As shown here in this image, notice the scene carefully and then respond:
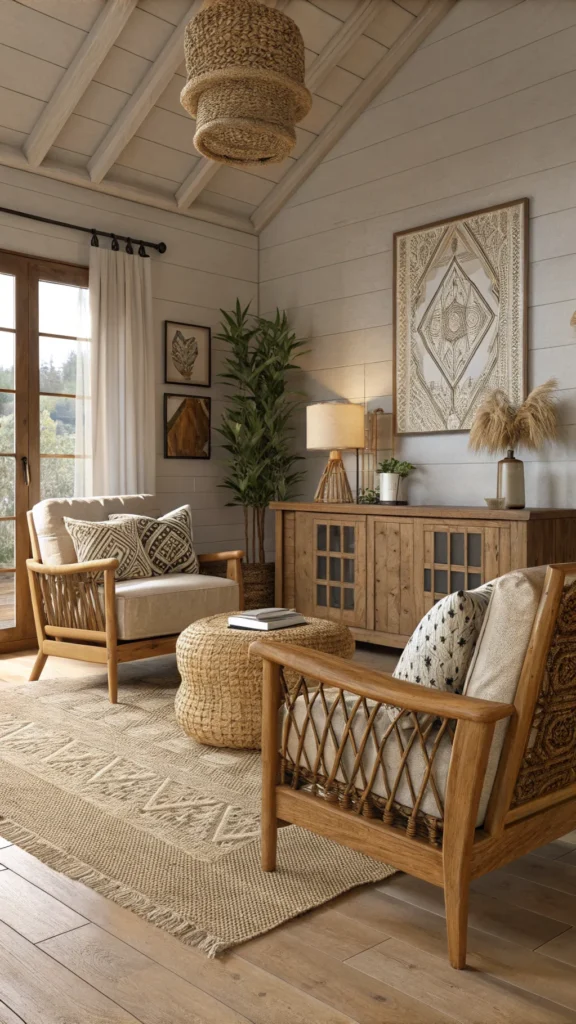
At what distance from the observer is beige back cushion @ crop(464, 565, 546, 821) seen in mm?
1633

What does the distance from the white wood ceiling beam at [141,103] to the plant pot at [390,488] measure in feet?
7.75

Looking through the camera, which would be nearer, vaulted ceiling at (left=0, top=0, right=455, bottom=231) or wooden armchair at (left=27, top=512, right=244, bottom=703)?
wooden armchair at (left=27, top=512, right=244, bottom=703)

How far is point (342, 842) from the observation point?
1886 mm

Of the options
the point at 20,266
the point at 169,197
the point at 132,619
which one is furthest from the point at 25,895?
the point at 169,197

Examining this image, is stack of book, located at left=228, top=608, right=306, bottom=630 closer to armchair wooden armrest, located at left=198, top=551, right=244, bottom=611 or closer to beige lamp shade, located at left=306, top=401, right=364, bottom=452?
armchair wooden armrest, located at left=198, top=551, right=244, bottom=611

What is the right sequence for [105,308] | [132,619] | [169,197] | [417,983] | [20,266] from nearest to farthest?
[417,983], [132,619], [20,266], [105,308], [169,197]

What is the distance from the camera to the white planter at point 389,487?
4664 mm

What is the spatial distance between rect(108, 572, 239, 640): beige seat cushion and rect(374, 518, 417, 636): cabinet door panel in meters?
0.82

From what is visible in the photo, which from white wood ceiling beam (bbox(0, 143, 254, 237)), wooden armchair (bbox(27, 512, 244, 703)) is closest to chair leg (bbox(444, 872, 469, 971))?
wooden armchair (bbox(27, 512, 244, 703))

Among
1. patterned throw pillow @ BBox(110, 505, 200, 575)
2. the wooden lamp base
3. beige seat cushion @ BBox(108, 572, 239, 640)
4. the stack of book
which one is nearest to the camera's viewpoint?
the stack of book

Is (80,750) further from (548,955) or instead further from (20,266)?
(20,266)

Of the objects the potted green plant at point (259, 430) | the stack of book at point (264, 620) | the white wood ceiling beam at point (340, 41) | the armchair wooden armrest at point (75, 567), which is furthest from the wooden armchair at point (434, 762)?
the white wood ceiling beam at point (340, 41)

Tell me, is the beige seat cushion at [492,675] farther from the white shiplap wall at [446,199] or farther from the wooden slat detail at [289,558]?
the wooden slat detail at [289,558]

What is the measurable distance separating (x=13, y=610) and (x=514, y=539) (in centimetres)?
273
